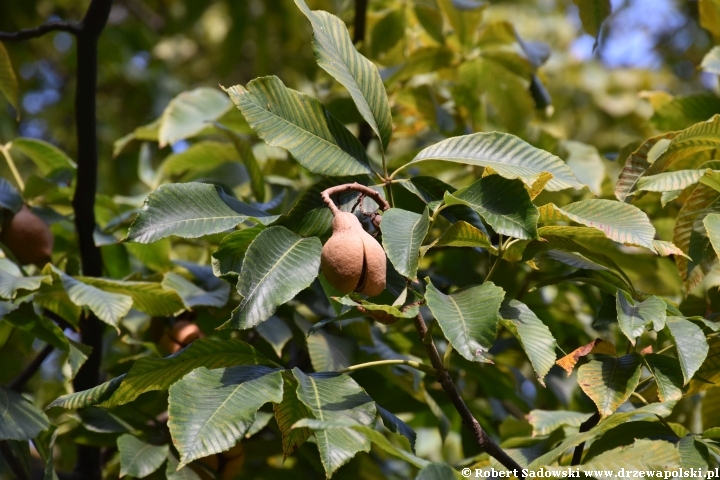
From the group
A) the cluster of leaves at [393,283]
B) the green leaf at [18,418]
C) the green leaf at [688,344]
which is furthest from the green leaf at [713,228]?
the green leaf at [18,418]

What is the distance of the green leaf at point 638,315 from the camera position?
0.83m

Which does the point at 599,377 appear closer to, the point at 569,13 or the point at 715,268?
the point at 715,268

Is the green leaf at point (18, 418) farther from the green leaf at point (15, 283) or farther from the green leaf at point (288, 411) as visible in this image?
the green leaf at point (288, 411)

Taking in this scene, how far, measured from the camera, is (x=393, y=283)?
923mm

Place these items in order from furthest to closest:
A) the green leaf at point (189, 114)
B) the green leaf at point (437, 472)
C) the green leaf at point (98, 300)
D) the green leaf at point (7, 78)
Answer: the green leaf at point (189, 114) < the green leaf at point (7, 78) < the green leaf at point (98, 300) < the green leaf at point (437, 472)

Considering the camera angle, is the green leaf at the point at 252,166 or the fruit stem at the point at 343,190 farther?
the green leaf at the point at 252,166

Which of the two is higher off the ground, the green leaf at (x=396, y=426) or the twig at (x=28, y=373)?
the green leaf at (x=396, y=426)

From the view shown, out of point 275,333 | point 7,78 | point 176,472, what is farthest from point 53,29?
point 176,472

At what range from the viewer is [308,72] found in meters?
1.94

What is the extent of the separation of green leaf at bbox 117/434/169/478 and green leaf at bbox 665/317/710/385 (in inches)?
28.6

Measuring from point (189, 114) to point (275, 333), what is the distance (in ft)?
2.06

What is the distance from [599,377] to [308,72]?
49.6 inches

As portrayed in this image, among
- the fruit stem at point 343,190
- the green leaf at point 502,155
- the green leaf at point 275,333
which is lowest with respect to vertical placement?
the green leaf at point 275,333

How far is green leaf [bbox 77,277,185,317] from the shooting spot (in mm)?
1151
